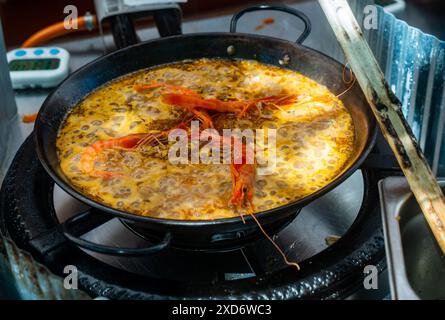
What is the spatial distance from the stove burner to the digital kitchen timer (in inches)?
19.6

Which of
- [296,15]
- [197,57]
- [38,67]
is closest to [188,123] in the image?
[197,57]

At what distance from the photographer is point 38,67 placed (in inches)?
87.6

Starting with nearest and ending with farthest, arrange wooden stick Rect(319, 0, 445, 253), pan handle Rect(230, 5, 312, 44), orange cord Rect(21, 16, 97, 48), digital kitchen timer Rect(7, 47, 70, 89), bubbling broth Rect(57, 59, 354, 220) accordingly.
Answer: wooden stick Rect(319, 0, 445, 253) < bubbling broth Rect(57, 59, 354, 220) < pan handle Rect(230, 5, 312, 44) < digital kitchen timer Rect(7, 47, 70, 89) < orange cord Rect(21, 16, 97, 48)

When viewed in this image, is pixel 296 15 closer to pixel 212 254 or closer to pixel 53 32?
pixel 212 254

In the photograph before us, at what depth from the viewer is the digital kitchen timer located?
2.19 m

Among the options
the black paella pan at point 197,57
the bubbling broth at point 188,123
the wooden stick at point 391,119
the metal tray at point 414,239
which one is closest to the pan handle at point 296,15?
the black paella pan at point 197,57

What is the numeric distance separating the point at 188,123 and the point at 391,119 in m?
0.59

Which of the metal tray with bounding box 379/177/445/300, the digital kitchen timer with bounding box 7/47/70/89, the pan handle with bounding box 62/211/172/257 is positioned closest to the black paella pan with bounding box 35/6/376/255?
the pan handle with bounding box 62/211/172/257

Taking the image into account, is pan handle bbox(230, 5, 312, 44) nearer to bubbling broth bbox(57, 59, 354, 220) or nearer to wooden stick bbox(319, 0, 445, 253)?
bubbling broth bbox(57, 59, 354, 220)

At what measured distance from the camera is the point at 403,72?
6.26ft

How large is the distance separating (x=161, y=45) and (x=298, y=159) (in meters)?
0.65

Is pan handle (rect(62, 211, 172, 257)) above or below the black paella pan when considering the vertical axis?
below

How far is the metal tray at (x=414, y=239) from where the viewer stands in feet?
4.29
